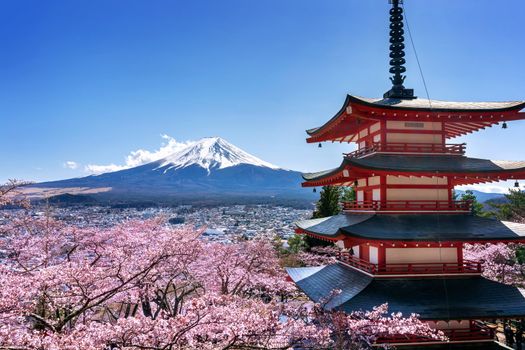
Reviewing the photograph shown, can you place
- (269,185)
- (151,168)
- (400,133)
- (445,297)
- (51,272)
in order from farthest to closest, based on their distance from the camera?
(269,185), (151,168), (400,133), (445,297), (51,272)

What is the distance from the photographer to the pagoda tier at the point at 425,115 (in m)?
9.99

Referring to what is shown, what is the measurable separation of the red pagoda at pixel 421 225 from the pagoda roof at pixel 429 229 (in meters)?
0.03

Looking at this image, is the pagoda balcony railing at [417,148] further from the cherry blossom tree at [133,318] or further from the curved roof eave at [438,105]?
the cherry blossom tree at [133,318]

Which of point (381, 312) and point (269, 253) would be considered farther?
point (269, 253)

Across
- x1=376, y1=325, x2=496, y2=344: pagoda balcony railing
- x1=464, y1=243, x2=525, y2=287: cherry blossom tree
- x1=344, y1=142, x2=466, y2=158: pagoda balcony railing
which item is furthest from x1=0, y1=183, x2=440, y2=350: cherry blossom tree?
x1=464, y1=243, x2=525, y2=287: cherry blossom tree

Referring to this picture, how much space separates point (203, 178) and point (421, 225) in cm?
11479

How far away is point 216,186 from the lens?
395 ft

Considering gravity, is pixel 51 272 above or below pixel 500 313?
above

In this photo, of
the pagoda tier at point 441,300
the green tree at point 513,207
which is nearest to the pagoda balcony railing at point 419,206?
the pagoda tier at point 441,300

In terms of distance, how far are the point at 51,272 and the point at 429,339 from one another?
8.36m

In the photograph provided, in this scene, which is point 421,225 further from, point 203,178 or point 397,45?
point 203,178

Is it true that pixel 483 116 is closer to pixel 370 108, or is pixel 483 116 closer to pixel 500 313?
pixel 370 108

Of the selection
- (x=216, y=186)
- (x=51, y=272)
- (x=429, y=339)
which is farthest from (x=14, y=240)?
(x=216, y=186)

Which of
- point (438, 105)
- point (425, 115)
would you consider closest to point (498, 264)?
point (438, 105)
